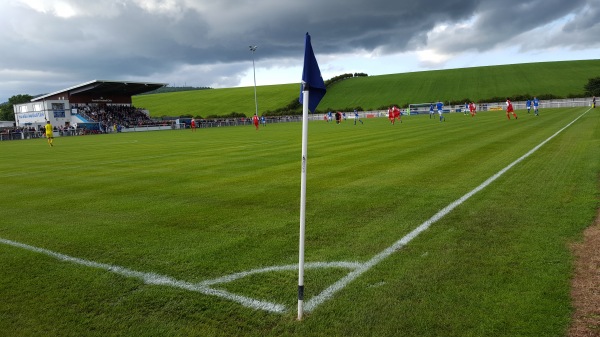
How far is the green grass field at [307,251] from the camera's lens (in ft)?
11.7

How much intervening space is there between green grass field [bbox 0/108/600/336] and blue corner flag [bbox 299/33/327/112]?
1883mm

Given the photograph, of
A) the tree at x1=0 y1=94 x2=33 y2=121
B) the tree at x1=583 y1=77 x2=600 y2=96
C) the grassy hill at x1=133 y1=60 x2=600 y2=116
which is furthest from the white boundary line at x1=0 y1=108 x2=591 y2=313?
the tree at x1=0 y1=94 x2=33 y2=121

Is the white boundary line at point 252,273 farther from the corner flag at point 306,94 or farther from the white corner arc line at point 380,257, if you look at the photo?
the corner flag at point 306,94

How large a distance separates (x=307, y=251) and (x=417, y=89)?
101 metres

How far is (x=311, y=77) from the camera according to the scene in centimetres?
396

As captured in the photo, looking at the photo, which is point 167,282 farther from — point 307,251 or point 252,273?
point 307,251

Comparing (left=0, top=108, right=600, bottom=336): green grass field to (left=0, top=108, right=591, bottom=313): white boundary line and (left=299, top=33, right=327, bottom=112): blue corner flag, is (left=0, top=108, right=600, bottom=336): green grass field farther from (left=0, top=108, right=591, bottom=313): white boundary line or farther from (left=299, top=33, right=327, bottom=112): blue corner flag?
(left=299, top=33, right=327, bottom=112): blue corner flag

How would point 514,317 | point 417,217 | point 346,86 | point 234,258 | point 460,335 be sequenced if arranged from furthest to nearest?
point 346,86 → point 417,217 → point 234,258 → point 514,317 → point 460,335

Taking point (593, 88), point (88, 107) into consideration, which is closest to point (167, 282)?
point (88, 107)

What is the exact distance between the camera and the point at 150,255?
5.24 metres

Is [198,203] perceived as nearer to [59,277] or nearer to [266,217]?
[266,217]

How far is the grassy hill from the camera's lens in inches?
3469

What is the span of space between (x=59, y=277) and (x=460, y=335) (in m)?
4.15

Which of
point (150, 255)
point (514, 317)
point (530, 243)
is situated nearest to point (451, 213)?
point (530, 243)
